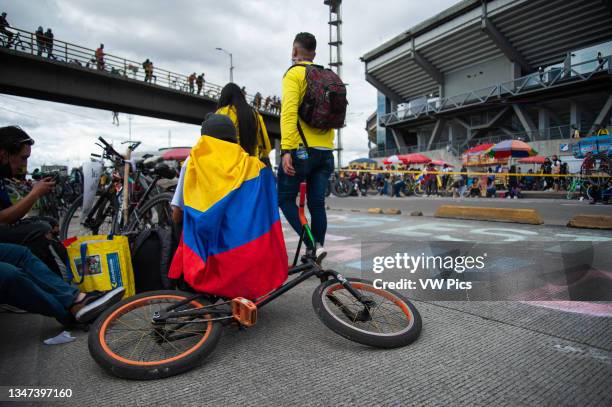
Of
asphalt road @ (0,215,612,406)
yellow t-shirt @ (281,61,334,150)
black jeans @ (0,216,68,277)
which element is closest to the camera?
asphalt road @ (0,215,612,406)

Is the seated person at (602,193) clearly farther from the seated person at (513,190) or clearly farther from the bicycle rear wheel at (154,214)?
the bicycle rear wheel at (154,214)

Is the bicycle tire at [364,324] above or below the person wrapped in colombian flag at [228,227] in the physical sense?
below

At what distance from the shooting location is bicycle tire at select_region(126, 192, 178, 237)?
3.59 m

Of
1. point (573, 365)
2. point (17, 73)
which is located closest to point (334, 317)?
point (573, 365)

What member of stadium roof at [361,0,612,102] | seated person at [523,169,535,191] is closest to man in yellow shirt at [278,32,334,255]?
seated person at [523,169,535,191]

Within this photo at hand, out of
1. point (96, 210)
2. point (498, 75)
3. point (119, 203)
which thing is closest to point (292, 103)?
point (119, 203)

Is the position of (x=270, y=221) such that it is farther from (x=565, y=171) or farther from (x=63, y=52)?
(x=63, y=52)

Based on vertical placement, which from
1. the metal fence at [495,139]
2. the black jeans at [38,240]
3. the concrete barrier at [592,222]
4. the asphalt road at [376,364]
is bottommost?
the asphalt road at [376,364]

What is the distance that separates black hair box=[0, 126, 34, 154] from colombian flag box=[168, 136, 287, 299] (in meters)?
1.41

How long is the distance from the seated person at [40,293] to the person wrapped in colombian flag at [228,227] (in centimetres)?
53

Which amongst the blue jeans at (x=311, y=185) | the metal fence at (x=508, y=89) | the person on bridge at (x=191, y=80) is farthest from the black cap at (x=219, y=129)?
the metal fence at (x=508, y=89)

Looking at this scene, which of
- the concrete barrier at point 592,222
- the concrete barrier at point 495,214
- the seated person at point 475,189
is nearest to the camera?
the concrete barrier at point 592,222

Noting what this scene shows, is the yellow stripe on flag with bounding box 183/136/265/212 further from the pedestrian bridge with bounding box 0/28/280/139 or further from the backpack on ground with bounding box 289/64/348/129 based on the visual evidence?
the pedestrian bridge with bounding box 0/28/280/139

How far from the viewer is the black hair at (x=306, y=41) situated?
3242mm
